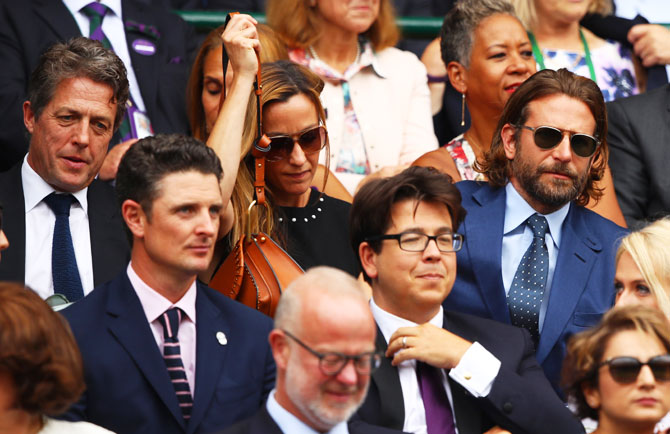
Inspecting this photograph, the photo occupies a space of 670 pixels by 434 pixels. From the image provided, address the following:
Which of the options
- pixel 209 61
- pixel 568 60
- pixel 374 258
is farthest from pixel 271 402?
pixel 568 60

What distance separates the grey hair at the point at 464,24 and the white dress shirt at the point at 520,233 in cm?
108

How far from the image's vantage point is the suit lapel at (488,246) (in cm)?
410

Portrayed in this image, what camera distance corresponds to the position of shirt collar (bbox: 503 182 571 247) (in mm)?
4277

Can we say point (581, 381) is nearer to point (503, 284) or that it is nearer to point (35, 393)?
point (503, 284)

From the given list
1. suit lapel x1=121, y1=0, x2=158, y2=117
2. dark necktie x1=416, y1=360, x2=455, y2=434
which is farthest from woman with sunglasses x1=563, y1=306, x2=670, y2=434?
suit lapel x1=121, y1=0, x2=158, y2=117

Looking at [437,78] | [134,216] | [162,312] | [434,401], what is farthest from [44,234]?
[437,78]

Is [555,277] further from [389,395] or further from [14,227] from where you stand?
[14,227]

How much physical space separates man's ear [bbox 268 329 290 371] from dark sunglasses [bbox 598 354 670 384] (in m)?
0.96

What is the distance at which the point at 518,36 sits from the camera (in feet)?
16.8

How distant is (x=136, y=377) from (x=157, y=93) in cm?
221

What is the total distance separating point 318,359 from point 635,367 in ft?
3.12

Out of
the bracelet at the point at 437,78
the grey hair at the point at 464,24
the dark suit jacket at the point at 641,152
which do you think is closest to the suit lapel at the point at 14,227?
the grey hair at the point at 464,24

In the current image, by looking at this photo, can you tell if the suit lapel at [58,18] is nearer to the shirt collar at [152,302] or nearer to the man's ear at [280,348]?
the shirt collar at [152,302]

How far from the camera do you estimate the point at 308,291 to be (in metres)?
2.95
